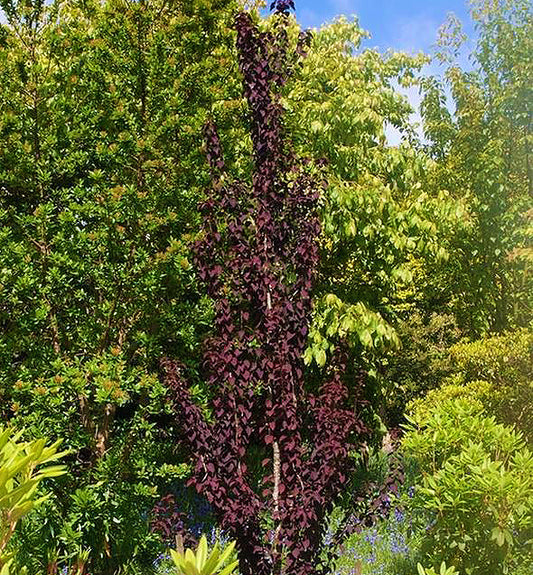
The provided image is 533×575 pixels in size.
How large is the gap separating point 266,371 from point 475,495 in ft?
6.63

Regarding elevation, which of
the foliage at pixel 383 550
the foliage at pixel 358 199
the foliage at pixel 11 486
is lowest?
the foliage at pixel 383 550

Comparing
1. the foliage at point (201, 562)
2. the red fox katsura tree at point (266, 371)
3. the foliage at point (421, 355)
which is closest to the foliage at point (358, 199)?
the red fox katsura tree at point (266, 371)

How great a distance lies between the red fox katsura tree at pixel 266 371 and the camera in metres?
4.44

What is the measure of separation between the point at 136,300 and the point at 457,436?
3622mm

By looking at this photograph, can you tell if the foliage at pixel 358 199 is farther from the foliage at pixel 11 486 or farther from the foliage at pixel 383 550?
the foliage at pixel 11 486

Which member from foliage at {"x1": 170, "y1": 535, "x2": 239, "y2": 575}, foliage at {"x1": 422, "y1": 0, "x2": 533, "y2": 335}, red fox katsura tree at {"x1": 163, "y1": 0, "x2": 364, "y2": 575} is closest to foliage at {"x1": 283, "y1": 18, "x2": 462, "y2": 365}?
foliage at {"x1": 422, "y1": 0, "x2": 533, "y2": 335}

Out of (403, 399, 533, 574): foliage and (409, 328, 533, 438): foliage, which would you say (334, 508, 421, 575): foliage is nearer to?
(403, 399, 533, 574): foliage

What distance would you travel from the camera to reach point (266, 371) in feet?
15.0

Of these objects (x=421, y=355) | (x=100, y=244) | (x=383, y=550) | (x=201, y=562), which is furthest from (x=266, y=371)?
(x=421, y=355)

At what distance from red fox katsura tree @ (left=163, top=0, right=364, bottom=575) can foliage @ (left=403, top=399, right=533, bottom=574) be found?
977mm

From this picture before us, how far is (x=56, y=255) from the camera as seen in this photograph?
21.3ft

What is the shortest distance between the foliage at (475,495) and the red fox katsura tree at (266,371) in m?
0.98

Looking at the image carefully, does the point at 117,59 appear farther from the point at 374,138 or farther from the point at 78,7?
the point at 374,138

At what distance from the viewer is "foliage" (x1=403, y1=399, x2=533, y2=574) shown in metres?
5.00
